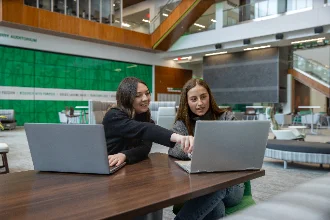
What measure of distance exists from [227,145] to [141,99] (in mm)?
655

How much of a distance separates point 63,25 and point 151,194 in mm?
12999

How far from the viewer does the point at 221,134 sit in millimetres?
1218

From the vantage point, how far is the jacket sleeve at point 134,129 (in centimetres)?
151

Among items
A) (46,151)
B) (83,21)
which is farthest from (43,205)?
(83,21)

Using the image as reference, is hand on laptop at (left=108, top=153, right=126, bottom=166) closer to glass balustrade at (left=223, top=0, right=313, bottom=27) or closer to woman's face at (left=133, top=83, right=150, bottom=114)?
woman's face at (left=133, top=83, right=150, bottom=114)

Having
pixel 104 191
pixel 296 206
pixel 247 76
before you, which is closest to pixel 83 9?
pixel 247 76

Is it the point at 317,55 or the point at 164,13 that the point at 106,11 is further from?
the point at 317,55

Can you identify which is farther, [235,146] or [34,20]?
[34,20]

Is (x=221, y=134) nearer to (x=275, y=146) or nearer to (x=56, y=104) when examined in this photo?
(x=275, y=146)

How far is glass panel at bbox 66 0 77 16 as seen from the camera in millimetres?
13641

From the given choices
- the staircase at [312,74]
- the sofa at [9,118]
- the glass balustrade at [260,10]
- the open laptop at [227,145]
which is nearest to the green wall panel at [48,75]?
the sofa at [9,118]

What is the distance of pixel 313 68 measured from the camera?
56.1 ft

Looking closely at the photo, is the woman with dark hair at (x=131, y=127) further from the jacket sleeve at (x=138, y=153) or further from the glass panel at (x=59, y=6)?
the glass panel at (x=59, y=6)

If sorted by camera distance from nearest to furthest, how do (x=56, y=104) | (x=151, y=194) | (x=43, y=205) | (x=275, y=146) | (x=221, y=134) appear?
(x=43, y=205)
(x=151, y=194)
(x=221, y=134)
(x=275, y=146)
(x=56, y=104)
